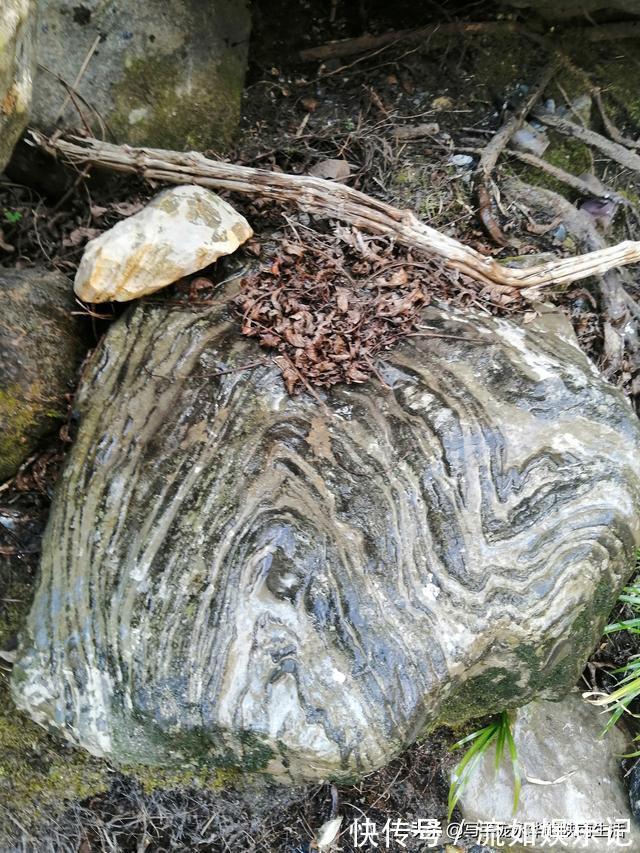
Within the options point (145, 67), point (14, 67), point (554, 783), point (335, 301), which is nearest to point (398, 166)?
point (335, 301)

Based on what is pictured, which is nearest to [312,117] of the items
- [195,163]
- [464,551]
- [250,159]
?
[250,159]

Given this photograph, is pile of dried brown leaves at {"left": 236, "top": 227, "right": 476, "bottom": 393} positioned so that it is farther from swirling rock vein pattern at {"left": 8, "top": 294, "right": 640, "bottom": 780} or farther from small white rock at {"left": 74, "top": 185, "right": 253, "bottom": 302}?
small white rock at {"left": 74, "top": 185, "right": 253, "bottom": 302}

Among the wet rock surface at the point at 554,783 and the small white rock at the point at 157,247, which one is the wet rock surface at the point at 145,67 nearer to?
the small white rock at the point at 157,247

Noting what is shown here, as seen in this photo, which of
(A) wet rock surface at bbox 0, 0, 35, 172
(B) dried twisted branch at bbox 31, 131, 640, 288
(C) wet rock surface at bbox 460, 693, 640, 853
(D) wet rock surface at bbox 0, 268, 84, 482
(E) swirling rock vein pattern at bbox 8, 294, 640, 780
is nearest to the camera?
(A) wet rock surface at bbox 0, 0, 35, 172

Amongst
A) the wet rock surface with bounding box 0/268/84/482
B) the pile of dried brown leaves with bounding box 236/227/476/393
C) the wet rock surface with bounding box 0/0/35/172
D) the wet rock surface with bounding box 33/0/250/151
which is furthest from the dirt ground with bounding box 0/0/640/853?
the wet rock surface with bounding box 0/0/35/172

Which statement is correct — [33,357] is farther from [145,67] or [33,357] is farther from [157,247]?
[145,67]

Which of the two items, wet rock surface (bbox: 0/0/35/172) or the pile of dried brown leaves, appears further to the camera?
the pile of dried brown leaves

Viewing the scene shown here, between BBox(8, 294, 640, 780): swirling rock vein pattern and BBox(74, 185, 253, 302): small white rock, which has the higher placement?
BBox(74, 185, 253, 302): small white rock

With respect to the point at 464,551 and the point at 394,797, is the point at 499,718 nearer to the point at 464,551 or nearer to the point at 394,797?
the point at 394,797
